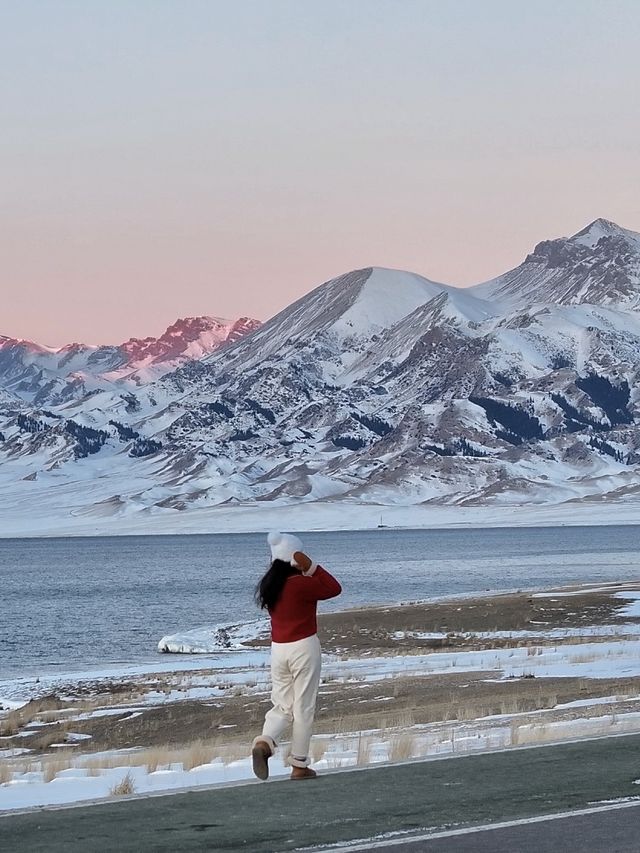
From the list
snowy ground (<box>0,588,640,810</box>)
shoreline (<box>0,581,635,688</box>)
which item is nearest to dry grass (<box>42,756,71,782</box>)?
snowy ground (<box>0,588,640,810</box>)

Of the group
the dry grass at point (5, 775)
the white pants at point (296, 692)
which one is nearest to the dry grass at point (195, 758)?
the dry grass at point (5, 775)

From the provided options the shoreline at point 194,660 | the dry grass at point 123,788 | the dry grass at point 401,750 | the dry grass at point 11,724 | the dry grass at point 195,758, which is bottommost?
the shoreline at point 194,660

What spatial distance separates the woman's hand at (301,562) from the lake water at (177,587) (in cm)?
4376

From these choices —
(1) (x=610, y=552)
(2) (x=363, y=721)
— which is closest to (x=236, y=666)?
(2) (x=363, y=721)

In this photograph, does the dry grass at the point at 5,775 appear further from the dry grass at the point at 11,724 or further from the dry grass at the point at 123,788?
the dry grass at the point at 11,724

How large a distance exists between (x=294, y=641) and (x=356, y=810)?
6.67 ft

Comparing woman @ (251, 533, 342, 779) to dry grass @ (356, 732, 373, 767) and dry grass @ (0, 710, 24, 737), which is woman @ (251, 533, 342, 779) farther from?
dry grass @ (0, 710, 24, 737)

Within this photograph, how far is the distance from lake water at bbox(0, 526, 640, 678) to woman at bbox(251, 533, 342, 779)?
143 ft

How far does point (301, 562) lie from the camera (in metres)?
13.0

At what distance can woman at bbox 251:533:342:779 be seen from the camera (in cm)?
1295

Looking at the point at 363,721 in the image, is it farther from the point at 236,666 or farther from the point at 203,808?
the point at 236,666

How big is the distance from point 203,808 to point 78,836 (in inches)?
55.9

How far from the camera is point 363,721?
2553 cm

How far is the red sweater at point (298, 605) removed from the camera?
12961 millimetres
